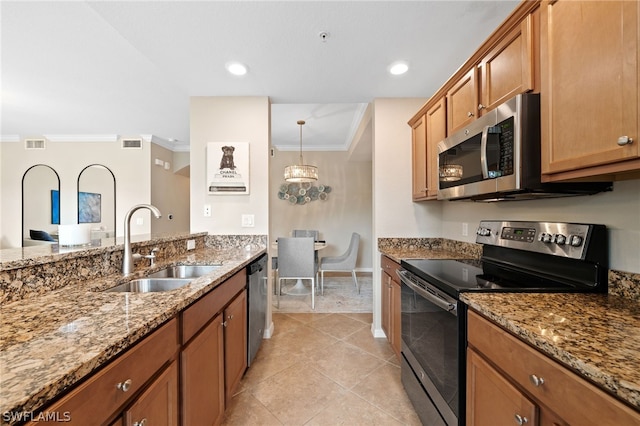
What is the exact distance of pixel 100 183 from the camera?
Answer: 15.4ft

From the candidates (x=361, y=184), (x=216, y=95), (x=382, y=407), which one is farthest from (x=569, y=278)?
(x=361, y=184)

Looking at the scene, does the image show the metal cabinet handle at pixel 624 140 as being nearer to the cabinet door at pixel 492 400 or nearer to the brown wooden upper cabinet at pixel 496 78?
the brown wooden upper cabinet at pixel 496 78

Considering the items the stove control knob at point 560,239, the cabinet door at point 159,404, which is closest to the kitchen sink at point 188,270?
the cabinet door at point 159,404

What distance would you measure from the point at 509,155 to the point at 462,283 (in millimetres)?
653

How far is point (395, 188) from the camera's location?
264cm

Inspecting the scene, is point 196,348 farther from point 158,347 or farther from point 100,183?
point 100,183

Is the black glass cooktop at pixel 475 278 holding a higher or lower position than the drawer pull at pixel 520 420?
higher

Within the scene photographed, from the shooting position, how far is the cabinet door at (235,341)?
1.50m

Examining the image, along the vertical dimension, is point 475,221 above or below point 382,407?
above

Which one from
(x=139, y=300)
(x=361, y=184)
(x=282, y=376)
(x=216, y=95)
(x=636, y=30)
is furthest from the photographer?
(x=361, y=184)

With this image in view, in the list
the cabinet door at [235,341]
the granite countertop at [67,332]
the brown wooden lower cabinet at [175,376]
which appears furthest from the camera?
the cabinet door at [235,341]

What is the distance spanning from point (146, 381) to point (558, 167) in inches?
66.0

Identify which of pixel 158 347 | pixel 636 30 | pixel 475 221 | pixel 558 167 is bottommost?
pixel 158 347

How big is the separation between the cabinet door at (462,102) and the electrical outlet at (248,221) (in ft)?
6.27
